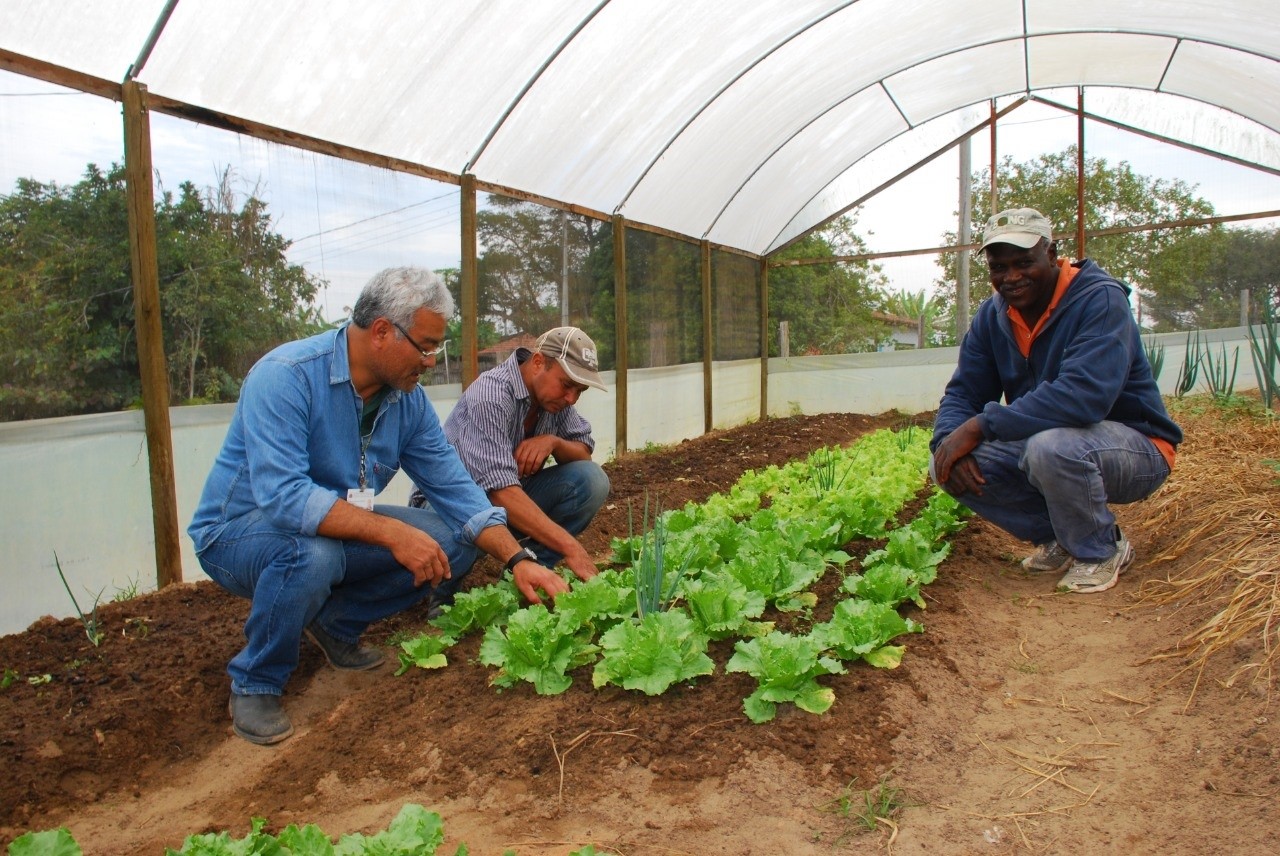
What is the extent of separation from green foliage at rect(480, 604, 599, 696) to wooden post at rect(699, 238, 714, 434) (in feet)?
24.2

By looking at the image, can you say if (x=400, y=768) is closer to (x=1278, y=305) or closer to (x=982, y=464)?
→ (x=982, y=464)

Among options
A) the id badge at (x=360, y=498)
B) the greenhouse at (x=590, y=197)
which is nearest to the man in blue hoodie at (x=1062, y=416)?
the id badge at (x=360, y=498)

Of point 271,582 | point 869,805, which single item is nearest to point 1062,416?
point 869,805

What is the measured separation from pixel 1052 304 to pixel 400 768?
2.76m

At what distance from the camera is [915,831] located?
1.97 meters

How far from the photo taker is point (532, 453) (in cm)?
375

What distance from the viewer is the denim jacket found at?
2633 mm

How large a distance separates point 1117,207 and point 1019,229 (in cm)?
836

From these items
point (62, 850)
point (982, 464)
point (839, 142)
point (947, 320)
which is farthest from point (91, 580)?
point (947, 320)

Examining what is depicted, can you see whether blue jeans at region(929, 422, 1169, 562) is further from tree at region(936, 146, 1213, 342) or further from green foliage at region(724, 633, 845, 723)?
tree at region(936, 146, 1213, 342)

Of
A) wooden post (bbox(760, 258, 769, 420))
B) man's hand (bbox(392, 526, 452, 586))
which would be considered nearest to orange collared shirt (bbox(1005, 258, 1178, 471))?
man's hand (bbox(392, 526, 452, 586))

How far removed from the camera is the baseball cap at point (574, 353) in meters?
3.46

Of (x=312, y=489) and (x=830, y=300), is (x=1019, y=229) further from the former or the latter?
(x=830, y=300)

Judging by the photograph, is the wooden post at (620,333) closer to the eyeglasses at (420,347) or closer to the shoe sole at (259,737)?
the eyeglasses at (420,347)
